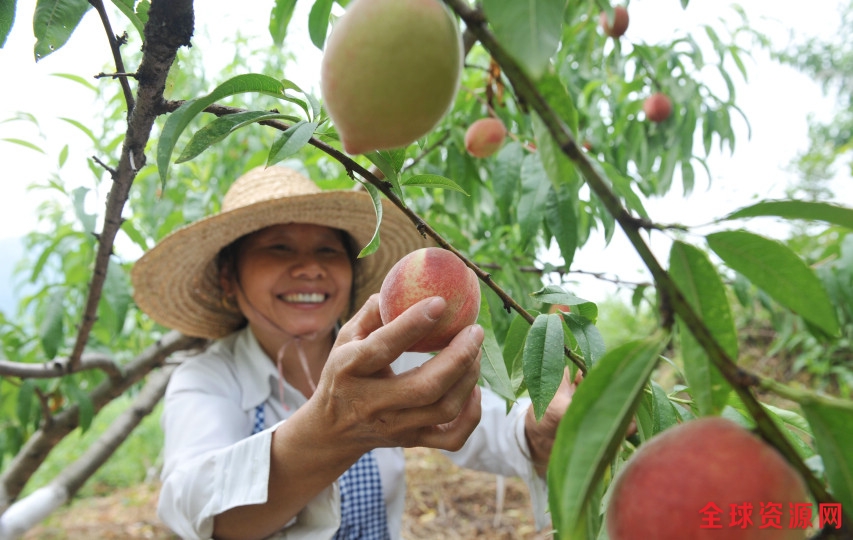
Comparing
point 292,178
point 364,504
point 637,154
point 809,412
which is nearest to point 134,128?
point 809,412

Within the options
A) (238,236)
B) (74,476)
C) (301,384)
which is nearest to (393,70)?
(238,236)

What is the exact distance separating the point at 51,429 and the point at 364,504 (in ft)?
3.00

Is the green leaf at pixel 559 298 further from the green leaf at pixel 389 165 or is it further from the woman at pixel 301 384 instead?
the green leaf at pixel 389 165

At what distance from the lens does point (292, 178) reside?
1.37 meters

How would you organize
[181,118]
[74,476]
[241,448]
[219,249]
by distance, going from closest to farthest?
[181,118] → [241,448] → [219,249] → [74,476]

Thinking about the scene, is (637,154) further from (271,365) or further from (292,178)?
(271,365)

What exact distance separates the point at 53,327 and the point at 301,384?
2.09 feet

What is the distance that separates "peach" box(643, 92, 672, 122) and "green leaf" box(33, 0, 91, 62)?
5.39ft

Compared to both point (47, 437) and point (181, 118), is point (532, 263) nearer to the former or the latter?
point (181, 118)

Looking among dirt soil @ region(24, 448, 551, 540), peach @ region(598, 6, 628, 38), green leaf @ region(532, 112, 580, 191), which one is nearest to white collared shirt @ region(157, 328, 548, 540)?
green leaf @ region(532, 112, 580, 191)

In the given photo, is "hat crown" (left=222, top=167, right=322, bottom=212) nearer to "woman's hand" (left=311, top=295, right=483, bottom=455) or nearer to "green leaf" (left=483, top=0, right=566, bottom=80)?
"woman's hand" (left=311, top=295, right=483, bottom=455)

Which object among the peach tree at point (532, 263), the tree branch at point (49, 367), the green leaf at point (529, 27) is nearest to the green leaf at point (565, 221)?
the peach tree at point (532, 263)

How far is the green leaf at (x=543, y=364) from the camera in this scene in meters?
0.57

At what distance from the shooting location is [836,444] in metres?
0.32
